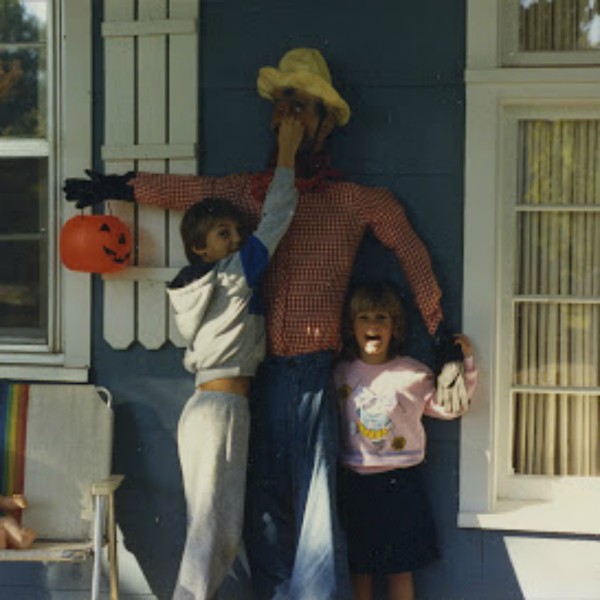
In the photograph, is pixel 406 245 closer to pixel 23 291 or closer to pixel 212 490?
pixel 212 490

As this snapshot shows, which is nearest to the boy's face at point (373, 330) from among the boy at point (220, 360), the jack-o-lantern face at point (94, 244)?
the boy at point (220, 360)

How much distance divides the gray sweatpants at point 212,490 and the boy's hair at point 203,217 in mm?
641

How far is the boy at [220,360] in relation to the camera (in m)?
4.52

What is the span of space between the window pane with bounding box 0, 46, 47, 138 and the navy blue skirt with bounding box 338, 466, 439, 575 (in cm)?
208

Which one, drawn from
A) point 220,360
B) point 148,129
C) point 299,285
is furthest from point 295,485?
point 148,129

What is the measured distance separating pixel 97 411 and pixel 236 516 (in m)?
0.80

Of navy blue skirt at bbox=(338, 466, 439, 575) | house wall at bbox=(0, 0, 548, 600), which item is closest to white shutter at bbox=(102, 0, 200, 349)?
house wall at bbox=(0, 0, 548, 600)

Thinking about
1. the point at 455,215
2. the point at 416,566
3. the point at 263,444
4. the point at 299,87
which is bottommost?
the point at 416,566

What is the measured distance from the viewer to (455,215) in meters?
4.80

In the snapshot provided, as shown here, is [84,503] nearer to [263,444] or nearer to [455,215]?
[263,444]

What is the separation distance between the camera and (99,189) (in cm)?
481

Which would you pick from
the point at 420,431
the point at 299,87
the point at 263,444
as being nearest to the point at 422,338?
the point at 420,431

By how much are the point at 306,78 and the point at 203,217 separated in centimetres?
70

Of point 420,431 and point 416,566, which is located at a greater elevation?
point 420,431
